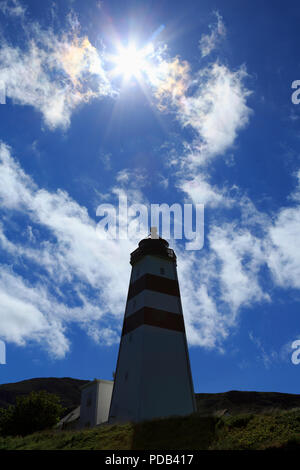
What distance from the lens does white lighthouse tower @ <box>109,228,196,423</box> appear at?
21.6 m

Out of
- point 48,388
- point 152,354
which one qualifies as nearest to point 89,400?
point 152,354

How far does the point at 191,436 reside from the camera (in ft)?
49.9

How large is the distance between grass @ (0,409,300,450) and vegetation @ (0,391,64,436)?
9.50m

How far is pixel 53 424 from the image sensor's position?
94.0ft

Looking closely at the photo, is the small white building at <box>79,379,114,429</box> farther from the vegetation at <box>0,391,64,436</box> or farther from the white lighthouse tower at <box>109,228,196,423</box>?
the white lighthouse tower at <box>109,228,196,423</box>

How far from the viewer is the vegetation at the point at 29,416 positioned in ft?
89.1

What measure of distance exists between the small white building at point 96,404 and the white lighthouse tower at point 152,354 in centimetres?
543

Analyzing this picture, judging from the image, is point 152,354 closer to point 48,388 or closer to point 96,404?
point 96,404

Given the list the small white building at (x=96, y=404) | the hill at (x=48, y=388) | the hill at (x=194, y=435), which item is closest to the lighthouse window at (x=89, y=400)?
the small white building at (x=96, y=404)

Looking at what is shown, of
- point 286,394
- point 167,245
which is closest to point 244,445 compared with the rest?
point 167,245

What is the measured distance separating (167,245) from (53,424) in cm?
1932

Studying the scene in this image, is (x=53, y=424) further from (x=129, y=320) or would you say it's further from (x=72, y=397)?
(x=72, y=397)

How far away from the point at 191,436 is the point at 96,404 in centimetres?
1610
